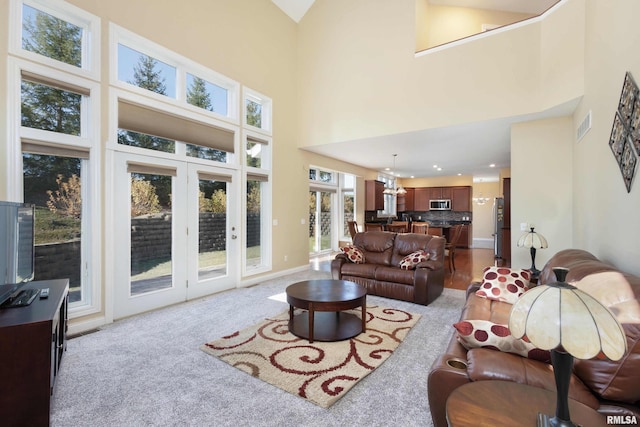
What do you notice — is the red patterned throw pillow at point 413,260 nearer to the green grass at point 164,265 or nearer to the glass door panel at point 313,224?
the green grass at point 164,265

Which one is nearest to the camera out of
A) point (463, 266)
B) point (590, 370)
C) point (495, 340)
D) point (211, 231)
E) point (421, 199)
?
point (590, 370)

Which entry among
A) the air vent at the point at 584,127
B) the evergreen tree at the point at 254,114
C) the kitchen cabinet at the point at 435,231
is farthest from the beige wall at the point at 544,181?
the kitchen cabinet at the point at 435,231

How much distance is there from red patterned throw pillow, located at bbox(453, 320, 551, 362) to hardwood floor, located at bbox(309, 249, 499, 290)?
12.8ft

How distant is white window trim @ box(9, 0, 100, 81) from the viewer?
294cm

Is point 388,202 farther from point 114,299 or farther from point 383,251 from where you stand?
point 114,299

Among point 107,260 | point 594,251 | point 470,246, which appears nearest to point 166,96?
point 107,260

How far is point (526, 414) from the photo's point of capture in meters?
1.10

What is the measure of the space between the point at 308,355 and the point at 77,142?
3.45 meters

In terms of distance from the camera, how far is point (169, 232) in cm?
426

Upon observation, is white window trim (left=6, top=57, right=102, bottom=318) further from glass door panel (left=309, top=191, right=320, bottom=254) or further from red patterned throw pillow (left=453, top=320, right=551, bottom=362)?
glass door panel (left=309, top=191, right=320, bottom=254)

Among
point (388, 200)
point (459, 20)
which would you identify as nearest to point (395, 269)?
point (459, 20)

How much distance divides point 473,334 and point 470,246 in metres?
10.5

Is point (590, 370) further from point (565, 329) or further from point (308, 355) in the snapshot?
point (308, 355)

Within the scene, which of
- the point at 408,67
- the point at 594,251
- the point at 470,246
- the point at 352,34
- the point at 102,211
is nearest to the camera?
the point at 594,251
